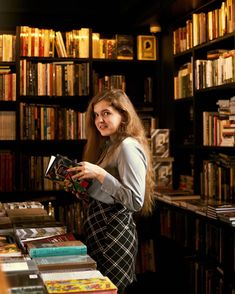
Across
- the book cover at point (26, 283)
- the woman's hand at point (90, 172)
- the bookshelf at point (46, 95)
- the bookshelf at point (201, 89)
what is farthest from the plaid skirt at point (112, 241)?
the bookshelf at point (46, 95)

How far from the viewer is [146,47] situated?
17.3 feet

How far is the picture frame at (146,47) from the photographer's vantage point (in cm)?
524

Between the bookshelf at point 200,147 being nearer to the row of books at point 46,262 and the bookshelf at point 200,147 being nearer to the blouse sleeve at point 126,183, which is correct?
the blouse sleeve at point 126,183

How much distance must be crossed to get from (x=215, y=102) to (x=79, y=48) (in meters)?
1.42

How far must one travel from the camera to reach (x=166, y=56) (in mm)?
5188

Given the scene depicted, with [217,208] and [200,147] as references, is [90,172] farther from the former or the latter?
[200,147]

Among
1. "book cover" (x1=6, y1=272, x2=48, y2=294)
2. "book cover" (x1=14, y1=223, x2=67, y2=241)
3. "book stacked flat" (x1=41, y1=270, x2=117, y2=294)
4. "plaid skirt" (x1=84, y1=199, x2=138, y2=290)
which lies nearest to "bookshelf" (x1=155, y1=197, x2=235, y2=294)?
"plaid skirt" (x1=84, y1=199, x2=138, y2=290)

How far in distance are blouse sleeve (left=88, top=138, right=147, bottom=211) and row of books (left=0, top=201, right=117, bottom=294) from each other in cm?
25

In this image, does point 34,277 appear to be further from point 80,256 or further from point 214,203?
point 214,203

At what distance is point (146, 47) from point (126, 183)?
3.06 m

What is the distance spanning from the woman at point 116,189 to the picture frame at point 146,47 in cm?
269

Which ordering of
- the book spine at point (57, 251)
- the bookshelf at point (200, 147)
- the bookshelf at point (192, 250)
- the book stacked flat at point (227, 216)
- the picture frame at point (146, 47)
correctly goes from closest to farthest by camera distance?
1. the book spine at point (57, 251)
2. the book stacked flat at point (227, 216)
3. the bookshelf at point (192, 250)
4. the bookshelf at point (200, 147)
5. the picture frame at point (146, 47)

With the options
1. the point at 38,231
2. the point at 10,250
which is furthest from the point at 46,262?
the point at 38,231

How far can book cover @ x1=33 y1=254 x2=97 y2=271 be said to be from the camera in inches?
71.1
